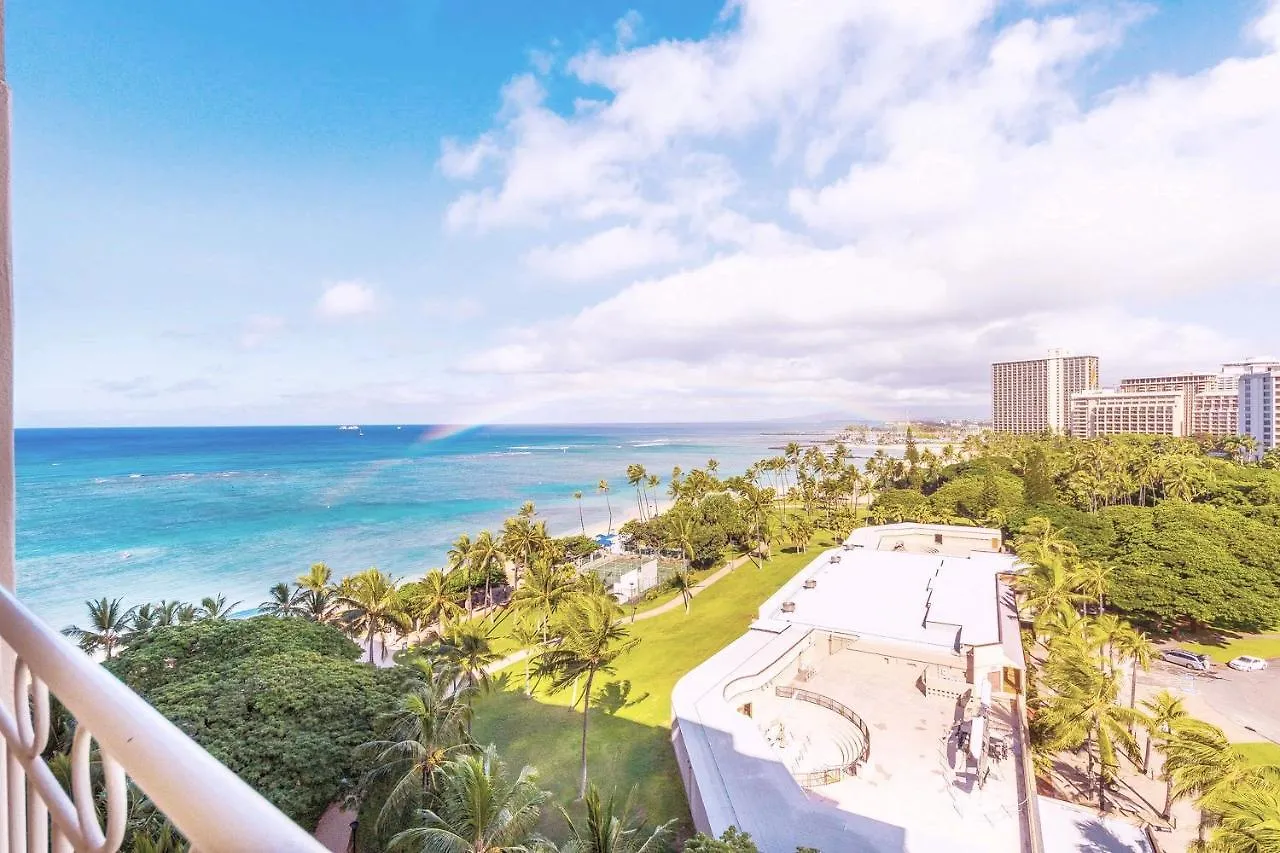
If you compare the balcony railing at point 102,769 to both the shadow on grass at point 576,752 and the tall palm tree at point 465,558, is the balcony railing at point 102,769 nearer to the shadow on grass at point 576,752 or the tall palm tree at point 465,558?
the shadow on grass at point 576,752

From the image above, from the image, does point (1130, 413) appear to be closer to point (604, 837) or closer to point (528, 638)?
point (528, 638)

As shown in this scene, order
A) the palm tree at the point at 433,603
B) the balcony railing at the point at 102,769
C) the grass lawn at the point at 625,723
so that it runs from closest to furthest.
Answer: the balcony railing at the point at 102,769 < the grass lawn at the point at 625,723 < the palm tree at the point at 433,603

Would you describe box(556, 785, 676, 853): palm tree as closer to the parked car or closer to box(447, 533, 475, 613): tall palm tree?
box(447, 533, 475, 613): tall palm tree

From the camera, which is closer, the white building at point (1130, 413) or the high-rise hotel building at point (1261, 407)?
the high-rise hotel building at point (1261, 407)

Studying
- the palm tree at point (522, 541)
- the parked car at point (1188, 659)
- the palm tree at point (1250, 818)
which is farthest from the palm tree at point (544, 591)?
the parked car at point (1188, 659)

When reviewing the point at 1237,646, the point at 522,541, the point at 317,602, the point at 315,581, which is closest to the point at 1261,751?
the point at 1237,646

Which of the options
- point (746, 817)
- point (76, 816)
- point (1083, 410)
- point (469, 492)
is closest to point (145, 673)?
point (746, 817)
